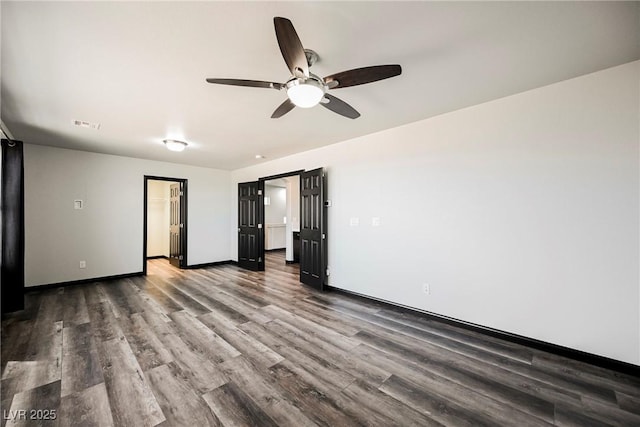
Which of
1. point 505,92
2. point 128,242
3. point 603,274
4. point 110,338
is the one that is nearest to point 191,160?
point 128,242

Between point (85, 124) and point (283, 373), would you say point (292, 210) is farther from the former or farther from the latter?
point (283, 373)

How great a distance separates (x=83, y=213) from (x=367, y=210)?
17.2 feet

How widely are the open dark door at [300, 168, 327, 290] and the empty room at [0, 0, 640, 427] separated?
8 centimetres

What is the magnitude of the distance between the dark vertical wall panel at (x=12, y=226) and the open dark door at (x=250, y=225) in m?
3.57

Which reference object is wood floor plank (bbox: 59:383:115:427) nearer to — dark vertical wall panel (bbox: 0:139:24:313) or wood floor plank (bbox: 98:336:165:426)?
wood floor plank (bbox: 98:336:165:426)

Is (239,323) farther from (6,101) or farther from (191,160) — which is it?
(191,160)

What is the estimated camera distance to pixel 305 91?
1814mm

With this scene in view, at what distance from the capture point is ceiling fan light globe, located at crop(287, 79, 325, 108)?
1.77 meters

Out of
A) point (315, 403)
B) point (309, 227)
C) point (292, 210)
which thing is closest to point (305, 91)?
point (315, 403)

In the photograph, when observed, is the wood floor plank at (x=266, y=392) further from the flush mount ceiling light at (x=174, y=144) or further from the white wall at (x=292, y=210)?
the white wall at (x=292, y=210)

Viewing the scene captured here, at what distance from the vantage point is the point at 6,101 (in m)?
2.65

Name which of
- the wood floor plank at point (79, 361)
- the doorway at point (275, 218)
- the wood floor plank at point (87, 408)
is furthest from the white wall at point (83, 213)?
the wood floor plank at point (87, 408)

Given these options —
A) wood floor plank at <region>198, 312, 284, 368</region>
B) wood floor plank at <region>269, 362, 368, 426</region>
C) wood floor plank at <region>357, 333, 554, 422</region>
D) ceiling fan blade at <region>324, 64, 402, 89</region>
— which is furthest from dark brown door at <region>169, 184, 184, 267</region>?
ceiling fan blade at <region>324, 64, 402, 89</region>

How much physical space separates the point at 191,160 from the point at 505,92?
561cm
